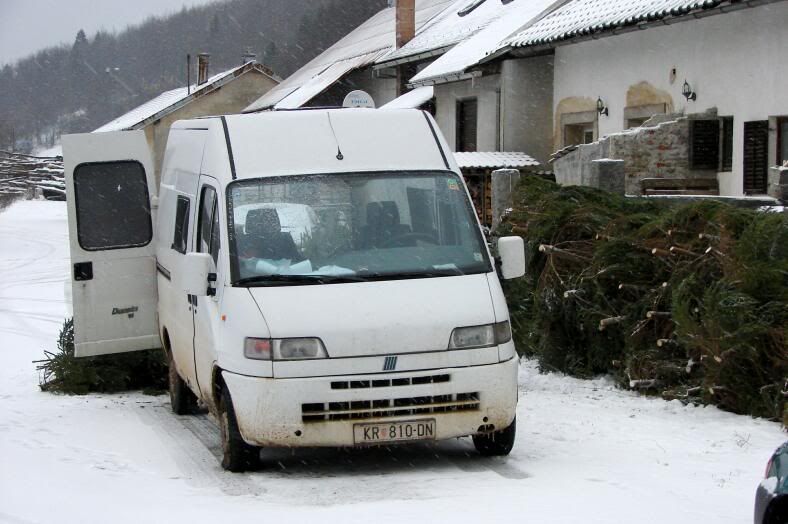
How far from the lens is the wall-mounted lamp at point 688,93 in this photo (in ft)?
57.5

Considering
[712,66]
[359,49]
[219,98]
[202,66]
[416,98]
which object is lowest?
[712,66]

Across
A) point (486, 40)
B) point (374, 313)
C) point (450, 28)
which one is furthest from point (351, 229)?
point (450, 28)

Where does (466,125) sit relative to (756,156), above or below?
above

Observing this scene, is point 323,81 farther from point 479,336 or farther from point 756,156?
point 479,336

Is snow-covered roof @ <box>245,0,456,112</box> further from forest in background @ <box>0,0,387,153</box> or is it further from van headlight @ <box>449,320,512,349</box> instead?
forest in background @ <box>0,0,387,153</box>

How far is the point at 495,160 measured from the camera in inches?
929

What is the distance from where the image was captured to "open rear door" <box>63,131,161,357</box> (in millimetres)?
11258

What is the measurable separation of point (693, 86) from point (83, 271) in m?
10.1

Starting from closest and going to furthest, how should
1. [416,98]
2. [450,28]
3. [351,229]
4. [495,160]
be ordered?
[351,229]
[495,160]
[416,98]
[450,28]

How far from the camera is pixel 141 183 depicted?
11570 millimetres

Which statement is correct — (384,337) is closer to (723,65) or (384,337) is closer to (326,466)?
(326,466)

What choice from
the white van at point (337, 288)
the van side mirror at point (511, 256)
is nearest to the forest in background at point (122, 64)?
the white van at point (337, 288)

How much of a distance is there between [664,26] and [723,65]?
175cm

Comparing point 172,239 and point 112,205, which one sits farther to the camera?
point 112,205
